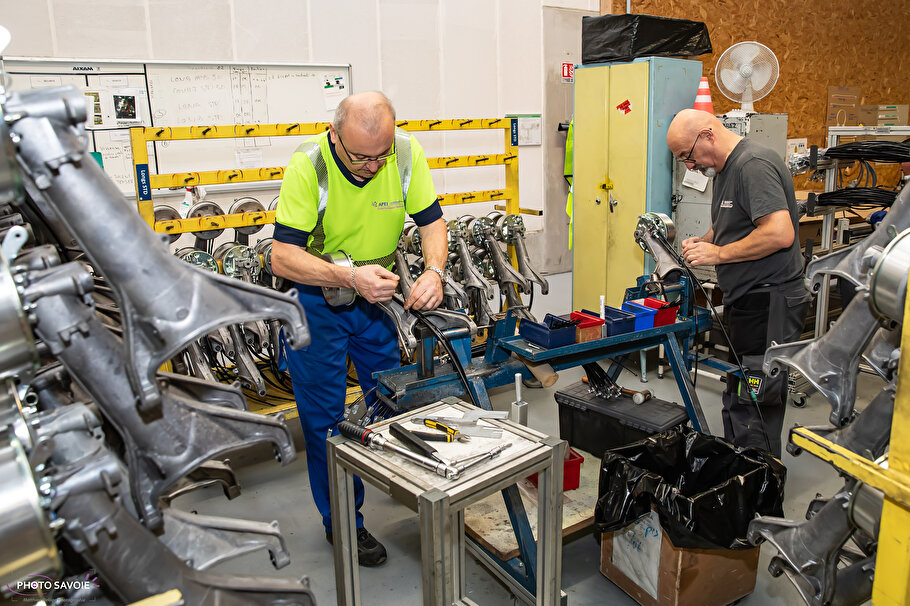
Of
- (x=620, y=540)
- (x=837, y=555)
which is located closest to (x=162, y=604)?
(x=837, y=555)

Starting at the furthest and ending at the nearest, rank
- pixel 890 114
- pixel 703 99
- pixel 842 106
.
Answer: pixel 890 114 → pixel 842 106 → pixel 703 99

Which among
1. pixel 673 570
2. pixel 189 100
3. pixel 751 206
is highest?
pixel 189 100

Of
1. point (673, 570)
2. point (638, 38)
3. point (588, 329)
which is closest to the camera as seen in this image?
point (673, 570)

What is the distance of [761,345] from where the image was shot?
9.28ft

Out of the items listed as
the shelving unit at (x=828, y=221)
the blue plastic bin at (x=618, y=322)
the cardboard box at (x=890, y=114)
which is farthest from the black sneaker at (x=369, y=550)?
→ the cardboard box at (x=890, y=114)

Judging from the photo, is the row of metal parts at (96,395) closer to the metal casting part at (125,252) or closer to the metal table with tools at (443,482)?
the metal casting part at (125,252)

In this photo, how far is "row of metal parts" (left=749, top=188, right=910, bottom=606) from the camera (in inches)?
50.2

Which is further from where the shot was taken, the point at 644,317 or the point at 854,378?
the point at 644,317

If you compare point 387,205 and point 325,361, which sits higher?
point 387,205

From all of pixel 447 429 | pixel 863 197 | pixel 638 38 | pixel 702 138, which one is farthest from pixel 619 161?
pixel 447 429

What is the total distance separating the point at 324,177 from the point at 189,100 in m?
2.93

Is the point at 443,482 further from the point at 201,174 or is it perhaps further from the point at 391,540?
the point at 201,174

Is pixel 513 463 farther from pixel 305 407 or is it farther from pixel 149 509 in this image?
pixel 305 407

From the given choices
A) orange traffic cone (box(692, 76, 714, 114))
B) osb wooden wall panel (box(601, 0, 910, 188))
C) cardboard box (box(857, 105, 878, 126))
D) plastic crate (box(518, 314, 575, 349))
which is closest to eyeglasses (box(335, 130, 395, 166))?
plastic crate (box(518, 314, 575, 349))
